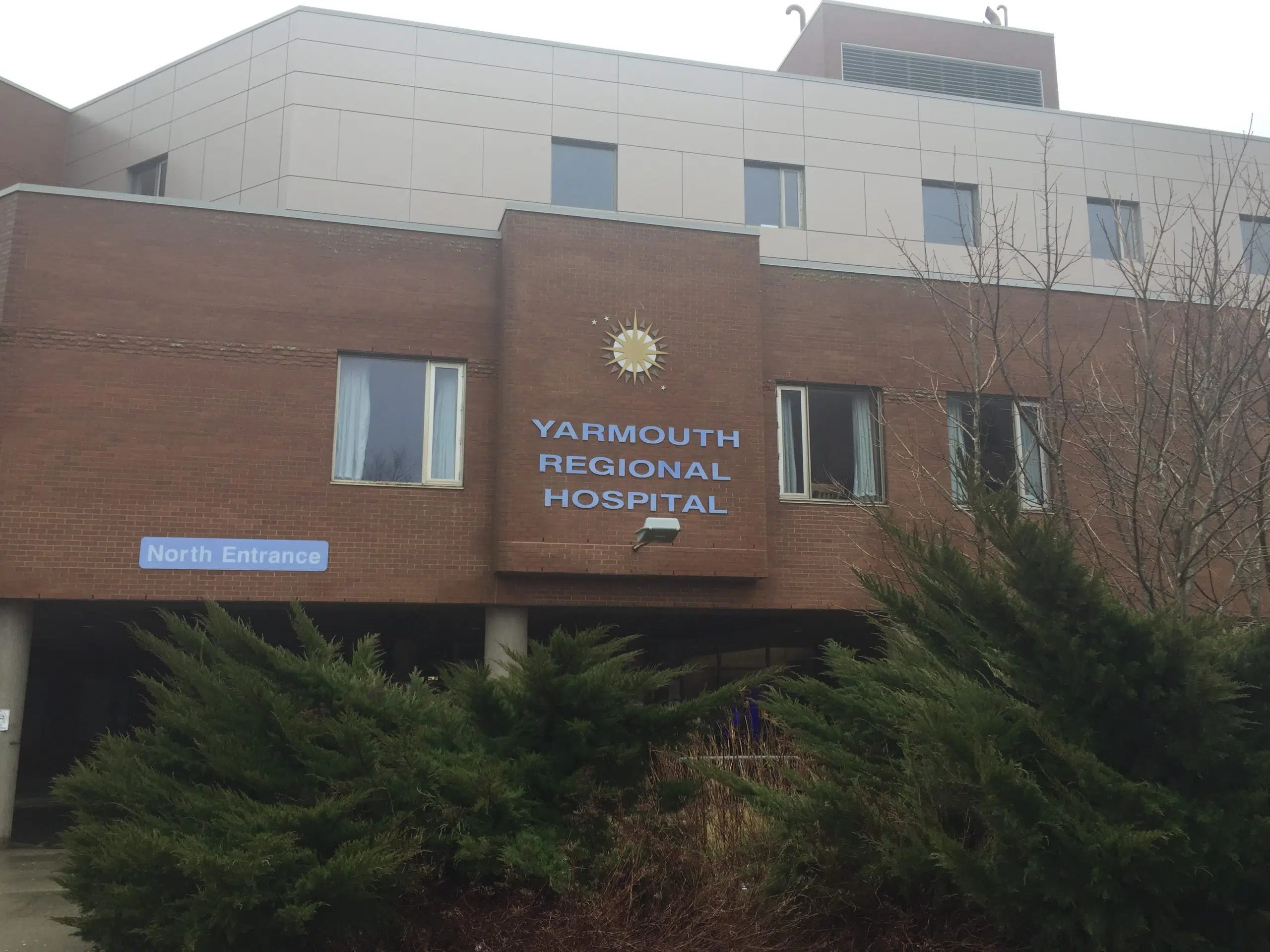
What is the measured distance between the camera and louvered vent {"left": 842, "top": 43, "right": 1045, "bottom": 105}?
89.4ft

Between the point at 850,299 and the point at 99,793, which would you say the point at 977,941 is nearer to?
the point at 99,793

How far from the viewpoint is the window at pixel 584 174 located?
2339 cm

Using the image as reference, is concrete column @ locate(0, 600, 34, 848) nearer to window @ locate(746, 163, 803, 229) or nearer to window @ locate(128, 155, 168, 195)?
window @ locate(128, 155, 168, 195)

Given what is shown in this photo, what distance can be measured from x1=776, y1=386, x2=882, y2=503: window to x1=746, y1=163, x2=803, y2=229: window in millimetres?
8979

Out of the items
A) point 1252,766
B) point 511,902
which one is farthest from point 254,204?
point 1252,766

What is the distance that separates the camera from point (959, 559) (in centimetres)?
585

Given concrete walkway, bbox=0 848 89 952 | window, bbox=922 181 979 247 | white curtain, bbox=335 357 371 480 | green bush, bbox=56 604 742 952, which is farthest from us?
window, bbox=922 181 979 247

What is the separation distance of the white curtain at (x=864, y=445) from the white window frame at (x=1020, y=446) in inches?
40.9

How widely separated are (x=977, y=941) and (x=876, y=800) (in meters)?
0.91

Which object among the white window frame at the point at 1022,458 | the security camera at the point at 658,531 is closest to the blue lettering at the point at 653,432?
the security camera at the point at 658,531

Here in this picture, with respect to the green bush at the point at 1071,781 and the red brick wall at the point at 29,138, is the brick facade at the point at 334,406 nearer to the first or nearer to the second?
the green bush at the point at 1071,781

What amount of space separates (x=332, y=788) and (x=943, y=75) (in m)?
25.5

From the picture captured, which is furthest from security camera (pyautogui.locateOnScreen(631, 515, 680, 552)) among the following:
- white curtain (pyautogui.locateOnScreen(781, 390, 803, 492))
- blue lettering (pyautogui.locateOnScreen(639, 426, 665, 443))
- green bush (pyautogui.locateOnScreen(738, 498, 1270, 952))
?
green bush (pyautogui.locateOnScreen(738, 498, 1270, 952))

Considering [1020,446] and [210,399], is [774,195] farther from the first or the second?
[210,399]
